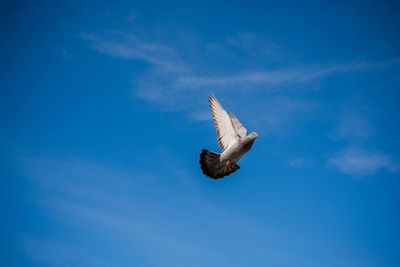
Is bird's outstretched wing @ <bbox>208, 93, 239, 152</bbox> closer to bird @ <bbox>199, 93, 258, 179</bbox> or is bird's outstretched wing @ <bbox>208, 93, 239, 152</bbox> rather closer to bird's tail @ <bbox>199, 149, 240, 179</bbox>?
bird @ <bbox>199, 93, 258, 179</bbox>

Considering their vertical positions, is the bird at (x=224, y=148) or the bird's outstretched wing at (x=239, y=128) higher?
the bird's outstretched wing at (x=239, y=128)

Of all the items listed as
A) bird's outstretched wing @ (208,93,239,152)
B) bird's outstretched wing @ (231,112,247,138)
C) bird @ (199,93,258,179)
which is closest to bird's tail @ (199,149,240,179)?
bird @ (199,93,258,179)

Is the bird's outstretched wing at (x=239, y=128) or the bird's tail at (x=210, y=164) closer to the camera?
the bird's tail at (x=210, y=164)

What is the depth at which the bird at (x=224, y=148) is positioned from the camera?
610 inches

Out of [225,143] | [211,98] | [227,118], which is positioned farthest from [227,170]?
[211,98]

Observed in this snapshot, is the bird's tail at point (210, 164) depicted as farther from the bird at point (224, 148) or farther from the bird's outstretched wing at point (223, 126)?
the bird's outstretched wing at point (223, 126)

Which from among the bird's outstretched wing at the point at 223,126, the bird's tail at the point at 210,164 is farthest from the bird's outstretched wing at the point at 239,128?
the bird's tail at the point at 210,164

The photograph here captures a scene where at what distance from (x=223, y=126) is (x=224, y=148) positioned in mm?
1315

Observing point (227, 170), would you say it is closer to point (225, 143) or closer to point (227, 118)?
point (225, 143)

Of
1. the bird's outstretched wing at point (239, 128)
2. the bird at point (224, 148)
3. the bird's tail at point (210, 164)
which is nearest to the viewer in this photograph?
the bird at point (224, 148)

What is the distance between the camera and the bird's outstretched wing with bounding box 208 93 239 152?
16.3 meters

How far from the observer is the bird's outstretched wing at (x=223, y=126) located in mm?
16312

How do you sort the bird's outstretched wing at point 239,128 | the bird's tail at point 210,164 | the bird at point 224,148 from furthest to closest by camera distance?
the bird's outstretched wing at point 239,128
the bird's tail at point 210,164
the bird at point 224,148

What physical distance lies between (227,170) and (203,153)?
164 cm
